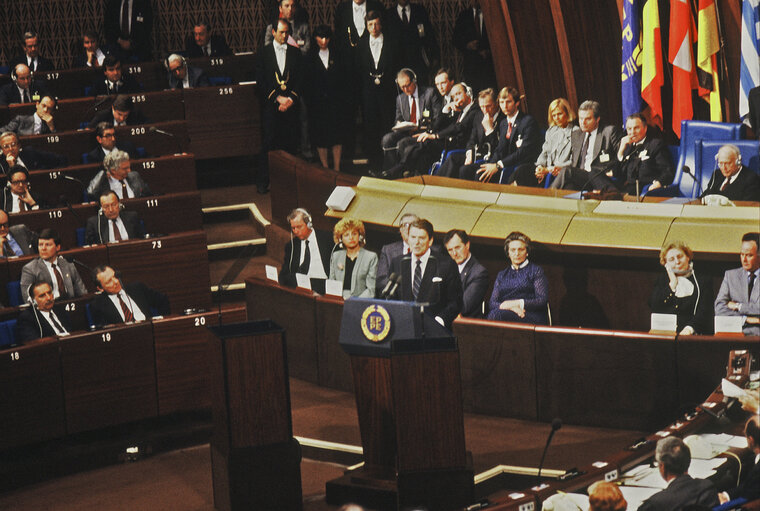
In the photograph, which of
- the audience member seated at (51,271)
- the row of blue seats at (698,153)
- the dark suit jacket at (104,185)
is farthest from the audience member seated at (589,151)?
the audience member seated at (51,271)

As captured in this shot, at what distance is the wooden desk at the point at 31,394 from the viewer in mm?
4883

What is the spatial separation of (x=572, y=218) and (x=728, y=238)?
75 centimetres

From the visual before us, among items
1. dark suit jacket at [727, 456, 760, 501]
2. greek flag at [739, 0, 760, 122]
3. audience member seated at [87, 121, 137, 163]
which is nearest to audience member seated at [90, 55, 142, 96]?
audience member seated at [87, 121, 137, 163]

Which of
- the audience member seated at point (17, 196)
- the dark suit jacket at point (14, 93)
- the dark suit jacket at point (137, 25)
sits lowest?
the audience member seated at point (17, 196)

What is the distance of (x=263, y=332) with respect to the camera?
421cm

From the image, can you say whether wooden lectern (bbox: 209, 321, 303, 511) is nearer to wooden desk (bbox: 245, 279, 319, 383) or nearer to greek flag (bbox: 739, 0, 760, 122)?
wooden desk (bbox: 245, 279, 319, 383)

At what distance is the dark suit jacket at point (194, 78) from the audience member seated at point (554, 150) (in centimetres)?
286

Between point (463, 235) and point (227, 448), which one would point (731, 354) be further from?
point (227, 448)

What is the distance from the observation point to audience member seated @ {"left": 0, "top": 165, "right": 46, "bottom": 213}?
21.5 feet

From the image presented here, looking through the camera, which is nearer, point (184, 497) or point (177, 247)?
point (184, 497)

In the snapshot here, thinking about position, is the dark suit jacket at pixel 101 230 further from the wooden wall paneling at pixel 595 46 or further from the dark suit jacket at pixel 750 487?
the dark suit jacket at pixel 750 487

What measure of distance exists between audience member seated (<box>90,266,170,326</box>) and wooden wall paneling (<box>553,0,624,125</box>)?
10.8 ft

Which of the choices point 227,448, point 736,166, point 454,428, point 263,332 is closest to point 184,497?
point 227,448

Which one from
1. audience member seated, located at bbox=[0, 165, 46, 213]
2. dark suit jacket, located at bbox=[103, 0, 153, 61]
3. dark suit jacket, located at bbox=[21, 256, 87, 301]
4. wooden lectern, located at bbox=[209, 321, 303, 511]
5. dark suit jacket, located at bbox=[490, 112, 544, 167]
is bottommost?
wooden lectern, located at bbox=[209, 321, 303, 511]
